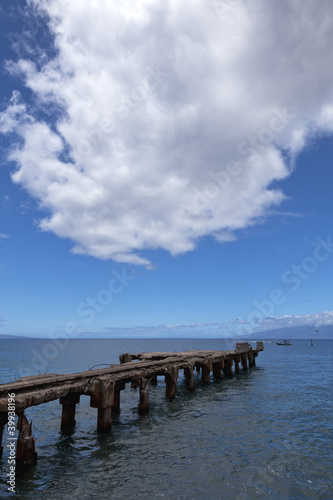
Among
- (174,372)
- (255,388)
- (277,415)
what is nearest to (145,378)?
(174,372)

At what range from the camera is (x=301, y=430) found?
15953 mm

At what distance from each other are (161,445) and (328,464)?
6.56 meters

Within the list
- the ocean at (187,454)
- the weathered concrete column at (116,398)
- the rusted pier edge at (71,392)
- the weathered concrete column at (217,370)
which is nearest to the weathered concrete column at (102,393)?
the rusted pier edge at (71,392)

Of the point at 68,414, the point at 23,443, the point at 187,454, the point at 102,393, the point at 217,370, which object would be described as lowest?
the point at 187,454

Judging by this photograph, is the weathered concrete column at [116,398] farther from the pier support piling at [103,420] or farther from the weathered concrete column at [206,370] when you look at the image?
the weathered concrete column at [206,370]

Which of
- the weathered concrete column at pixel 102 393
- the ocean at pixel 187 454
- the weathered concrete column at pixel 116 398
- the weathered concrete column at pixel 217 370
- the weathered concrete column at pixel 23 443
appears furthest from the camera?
the weathered concrete column at pixel 217 370

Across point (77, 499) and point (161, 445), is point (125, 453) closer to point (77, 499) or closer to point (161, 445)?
point (161, 445)

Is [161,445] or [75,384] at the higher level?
[75,384]

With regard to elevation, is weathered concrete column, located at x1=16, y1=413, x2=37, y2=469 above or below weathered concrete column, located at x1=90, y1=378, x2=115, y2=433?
below

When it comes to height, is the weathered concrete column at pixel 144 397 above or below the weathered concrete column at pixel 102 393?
below

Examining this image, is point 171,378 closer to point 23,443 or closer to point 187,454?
point 187,454

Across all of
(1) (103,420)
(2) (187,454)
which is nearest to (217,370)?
(1) (103,420)

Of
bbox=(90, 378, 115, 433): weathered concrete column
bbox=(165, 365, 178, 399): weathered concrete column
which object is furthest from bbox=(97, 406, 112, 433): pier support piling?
bbox=(165, 365, 178, 399): weathered concrete column

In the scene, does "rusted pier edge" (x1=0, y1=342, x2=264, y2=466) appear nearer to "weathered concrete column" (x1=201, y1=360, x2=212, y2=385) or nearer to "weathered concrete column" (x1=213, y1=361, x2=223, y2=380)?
"weathered concrete column" (x1=201, y1=360, x2=212, y2=385)
